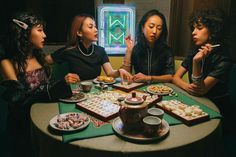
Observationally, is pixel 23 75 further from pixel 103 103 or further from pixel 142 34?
pixel 142 34

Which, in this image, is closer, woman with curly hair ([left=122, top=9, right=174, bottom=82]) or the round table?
the round table

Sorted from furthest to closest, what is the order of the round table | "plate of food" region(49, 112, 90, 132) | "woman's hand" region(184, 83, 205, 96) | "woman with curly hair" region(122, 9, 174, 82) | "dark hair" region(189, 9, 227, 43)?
"woman with curly hair" region(122, 9, 174, 82) < "dark hair" region(189, 9, 227, 43) < "woman's hand" region(184, 83, 205, 96) < "plate of food" region(49, 112, 90, 132) < the round table

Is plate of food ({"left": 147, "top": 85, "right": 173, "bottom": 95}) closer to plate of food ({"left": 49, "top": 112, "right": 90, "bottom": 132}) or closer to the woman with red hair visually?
the woman with red hair

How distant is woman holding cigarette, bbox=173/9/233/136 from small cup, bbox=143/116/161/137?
74 centimetres

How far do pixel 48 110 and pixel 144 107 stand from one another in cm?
66

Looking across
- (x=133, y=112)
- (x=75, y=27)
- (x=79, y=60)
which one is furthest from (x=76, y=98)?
(x=75, y=27)

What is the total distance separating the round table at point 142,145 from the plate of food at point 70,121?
0.05 meters

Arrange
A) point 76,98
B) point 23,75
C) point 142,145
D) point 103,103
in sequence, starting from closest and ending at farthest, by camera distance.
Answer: point 142,145, point 103,103, point 76,98, point 23,75

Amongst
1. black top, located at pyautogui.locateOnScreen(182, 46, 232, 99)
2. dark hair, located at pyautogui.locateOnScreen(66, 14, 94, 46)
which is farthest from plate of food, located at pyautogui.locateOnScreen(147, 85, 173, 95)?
dark hair, located at pyautogui.locateOnScreen(66, 14, 94, 46)

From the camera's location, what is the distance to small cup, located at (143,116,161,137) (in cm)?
127

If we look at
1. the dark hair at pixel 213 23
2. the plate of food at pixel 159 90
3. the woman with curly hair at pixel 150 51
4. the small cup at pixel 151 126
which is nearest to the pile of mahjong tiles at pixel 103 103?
the plate of food at pixel 159 90

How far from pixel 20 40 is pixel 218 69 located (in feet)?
5.11

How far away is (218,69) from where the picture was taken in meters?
2.01

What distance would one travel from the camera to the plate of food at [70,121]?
4.42 feet
